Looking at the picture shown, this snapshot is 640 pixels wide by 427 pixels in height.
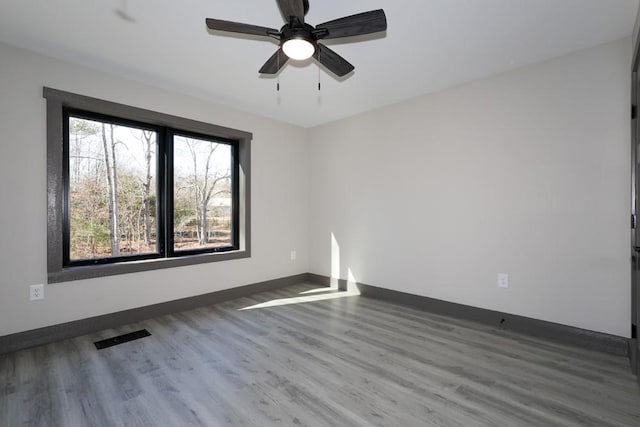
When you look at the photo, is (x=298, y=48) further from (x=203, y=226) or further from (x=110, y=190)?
(x=203, y=226)

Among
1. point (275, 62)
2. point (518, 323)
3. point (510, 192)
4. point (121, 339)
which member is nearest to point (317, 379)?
point (121, 339)

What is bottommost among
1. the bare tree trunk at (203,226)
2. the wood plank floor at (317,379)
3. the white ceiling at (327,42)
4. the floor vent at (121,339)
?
the wood plank floor at (317,379)

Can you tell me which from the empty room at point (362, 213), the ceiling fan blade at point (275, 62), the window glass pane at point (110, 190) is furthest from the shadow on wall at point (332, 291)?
the ceiling fan blade at point (275, 62)

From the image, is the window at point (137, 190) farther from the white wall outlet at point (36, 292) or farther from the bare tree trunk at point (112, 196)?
the white wall outlet at point (36, 292)

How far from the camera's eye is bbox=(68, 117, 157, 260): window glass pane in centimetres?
287

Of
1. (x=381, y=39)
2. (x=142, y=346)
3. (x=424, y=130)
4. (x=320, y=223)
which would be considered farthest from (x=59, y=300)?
(x=424, y=130)

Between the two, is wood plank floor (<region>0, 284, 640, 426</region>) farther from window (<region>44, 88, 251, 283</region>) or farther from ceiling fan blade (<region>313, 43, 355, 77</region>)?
ceiling fan blade (<region>313, 43, 355, 77</region>)

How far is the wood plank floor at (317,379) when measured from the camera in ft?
5.46

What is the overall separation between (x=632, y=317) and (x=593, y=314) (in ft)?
0.75

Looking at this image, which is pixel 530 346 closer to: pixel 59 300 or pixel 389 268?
pixel 389 268

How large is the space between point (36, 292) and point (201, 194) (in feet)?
5.88

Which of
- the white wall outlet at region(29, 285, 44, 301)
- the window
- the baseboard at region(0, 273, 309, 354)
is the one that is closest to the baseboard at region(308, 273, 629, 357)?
the baseboard at region(0, 273, 309, 354)

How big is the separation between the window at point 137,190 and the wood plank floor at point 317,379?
801 mm

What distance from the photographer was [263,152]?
13.9 ft
